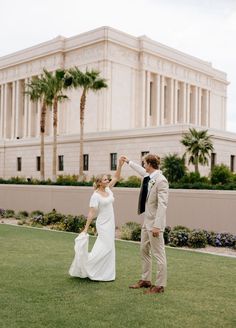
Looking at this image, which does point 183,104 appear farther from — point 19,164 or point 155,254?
point 155,254

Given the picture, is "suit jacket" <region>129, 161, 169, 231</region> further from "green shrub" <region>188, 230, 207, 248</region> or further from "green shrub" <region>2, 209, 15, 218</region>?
"green shrub" <region>2, 209, 15, 218</region>

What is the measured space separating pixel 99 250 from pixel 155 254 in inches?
46.9

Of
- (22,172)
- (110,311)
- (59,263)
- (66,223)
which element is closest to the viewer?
(110,311)

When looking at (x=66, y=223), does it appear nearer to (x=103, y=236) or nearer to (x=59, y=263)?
(x=59, y=263)

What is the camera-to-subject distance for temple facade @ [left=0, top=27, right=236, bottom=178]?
1372 inches

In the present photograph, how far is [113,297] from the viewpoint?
6.87 metres

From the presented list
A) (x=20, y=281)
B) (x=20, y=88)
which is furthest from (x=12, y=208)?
(x=20, y=88)

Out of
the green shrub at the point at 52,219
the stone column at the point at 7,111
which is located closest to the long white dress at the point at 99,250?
the green shrub at the point at 52,219

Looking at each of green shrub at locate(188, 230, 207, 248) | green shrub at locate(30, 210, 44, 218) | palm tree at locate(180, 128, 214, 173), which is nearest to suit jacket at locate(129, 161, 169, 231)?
green shrub at locate(188, 230, 207, 248)

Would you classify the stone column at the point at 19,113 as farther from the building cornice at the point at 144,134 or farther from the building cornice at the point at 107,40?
the building cornice at the point at 144,134

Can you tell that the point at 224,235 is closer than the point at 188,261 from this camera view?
No

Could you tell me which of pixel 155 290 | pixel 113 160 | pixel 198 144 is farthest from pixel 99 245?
pixel 113 160

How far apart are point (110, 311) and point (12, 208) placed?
2046 centimetres

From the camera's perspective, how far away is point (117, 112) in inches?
1909
